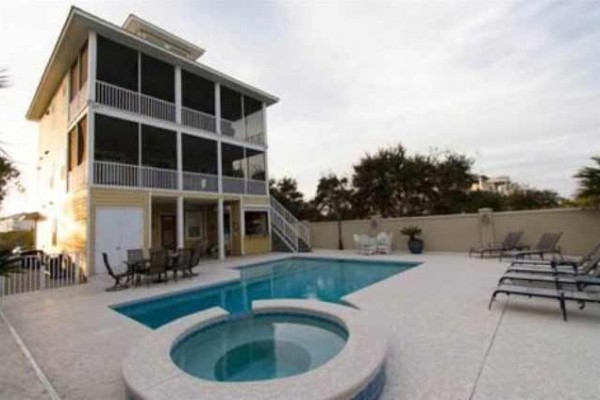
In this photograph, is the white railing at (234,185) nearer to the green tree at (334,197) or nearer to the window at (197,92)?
the window at (197,92)

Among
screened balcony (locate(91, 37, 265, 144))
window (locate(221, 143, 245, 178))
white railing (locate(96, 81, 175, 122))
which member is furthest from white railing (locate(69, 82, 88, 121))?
window (locate(221, 143, 245, 178))

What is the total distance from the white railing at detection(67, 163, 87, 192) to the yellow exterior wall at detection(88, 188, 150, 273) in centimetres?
71

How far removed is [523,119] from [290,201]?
15.7m

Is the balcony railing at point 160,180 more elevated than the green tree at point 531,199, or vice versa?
the balcony railing at point 160,180

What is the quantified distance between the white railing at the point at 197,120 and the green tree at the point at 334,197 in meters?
10.9

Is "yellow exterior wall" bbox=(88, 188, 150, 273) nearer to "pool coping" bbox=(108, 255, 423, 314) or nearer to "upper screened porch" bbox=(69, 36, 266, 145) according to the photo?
"upper screened porch" bbox=(69, 36, 266, 145)

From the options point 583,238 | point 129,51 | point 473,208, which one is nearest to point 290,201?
point 473,208

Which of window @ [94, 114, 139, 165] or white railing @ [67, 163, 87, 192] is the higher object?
window @ [94, 114, 139, 165]

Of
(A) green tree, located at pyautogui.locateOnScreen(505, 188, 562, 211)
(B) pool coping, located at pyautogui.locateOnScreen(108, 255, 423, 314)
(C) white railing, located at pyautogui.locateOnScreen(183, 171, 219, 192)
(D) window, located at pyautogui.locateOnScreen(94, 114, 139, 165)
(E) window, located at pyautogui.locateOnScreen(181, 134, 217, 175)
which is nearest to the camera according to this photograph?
(B) pool coping, located at pyautogui.locateOnScreen(108, 255, 423, 314)

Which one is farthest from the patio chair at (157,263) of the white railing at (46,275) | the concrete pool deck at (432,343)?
the white railing at (46,275)

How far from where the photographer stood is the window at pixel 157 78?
13898 millimetres

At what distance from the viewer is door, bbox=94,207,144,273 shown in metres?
11.0

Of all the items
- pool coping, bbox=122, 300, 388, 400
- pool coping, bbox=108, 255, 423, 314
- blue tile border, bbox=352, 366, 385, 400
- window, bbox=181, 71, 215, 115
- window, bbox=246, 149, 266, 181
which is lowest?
pool coping, bbox=108, 255, 423, 314

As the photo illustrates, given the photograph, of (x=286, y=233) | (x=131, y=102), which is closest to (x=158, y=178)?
(x=131, y=102)
